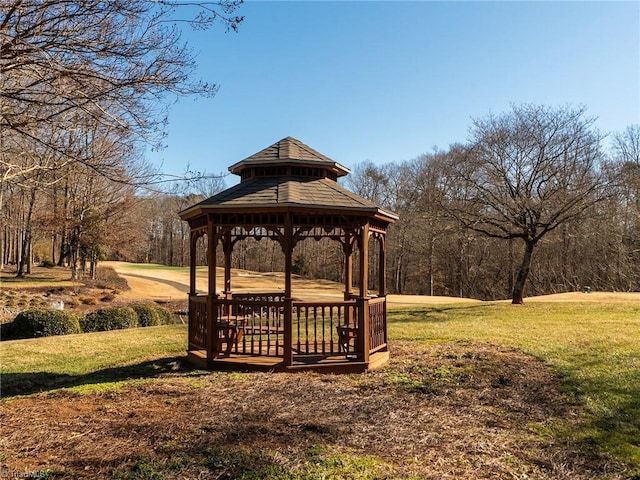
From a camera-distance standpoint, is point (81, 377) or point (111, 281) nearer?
point (81, 377)

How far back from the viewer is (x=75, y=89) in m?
5.26

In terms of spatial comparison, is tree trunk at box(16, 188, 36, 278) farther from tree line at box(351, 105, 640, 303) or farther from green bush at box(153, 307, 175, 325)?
tree line at box(351, 105, 640, 303)

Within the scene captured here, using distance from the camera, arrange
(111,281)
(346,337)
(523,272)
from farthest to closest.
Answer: (111,281) < (523,272) < (346,337)

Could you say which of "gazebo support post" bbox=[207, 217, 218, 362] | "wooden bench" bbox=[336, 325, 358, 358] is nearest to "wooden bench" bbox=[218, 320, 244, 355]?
"gazebo support post" bbox=[207, 217, 218, 362]

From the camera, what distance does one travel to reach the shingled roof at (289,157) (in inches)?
376

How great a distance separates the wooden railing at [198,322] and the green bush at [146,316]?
26.7 ft

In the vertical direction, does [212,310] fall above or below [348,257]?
below

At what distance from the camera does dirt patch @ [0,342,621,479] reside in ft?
14.9

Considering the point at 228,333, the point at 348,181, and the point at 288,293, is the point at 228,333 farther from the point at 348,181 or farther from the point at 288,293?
the point at 348,181

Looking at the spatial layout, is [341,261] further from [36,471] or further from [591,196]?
[36,471]

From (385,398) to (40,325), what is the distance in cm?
1159

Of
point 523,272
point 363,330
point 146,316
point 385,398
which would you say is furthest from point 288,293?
point 523,272

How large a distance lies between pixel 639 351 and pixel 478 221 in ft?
32.7

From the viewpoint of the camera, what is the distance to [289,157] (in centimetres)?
952
